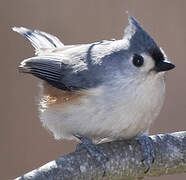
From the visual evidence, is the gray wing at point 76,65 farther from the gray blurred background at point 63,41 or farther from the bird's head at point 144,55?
the gray blurred background at point 63,41

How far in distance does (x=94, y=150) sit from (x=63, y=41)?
1.62 meters

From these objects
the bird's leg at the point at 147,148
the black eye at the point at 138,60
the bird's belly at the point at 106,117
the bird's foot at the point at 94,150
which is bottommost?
the bird's leg at the point at 147,148

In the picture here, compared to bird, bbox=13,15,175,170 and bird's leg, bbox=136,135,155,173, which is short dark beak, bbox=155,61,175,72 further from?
bird's leg, bbox=136,135,155,173

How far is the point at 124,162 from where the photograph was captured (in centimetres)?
272

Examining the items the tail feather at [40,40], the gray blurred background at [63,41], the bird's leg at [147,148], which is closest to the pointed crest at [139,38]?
the bird's leg at [147,148]

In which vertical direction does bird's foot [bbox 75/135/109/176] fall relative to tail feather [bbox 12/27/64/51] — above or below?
below

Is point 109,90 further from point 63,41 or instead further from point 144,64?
point 63,41

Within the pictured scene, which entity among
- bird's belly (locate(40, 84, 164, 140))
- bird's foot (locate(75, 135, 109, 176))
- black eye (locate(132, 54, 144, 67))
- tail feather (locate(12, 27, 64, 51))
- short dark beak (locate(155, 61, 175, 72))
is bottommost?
bird's foot (locate(75, 135, 109, 176))

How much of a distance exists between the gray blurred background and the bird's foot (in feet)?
4.50

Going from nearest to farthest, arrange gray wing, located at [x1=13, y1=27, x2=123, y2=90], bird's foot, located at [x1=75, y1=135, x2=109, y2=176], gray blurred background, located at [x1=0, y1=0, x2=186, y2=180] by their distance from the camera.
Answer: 1. bird's foot, located at [x1=75, y1=135, x2=109, y2=176]
2. gray wing, located at [x1=13, y1=27, x2=123, y2=90]
3. gray blurred background, located at [x1=0, y1=0, x2=186, y2=180]

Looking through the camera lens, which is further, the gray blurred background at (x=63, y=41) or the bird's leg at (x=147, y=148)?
the gray blurred background at (x=63, y=41)


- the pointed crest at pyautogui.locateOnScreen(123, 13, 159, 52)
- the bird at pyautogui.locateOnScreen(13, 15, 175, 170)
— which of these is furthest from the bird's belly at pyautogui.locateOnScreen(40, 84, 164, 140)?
the pointed crest at pyautogui.locateOnScreen(123, 13, 159, 52)

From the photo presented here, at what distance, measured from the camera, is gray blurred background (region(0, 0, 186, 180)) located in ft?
14.1

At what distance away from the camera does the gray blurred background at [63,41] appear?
4312 millimetres
